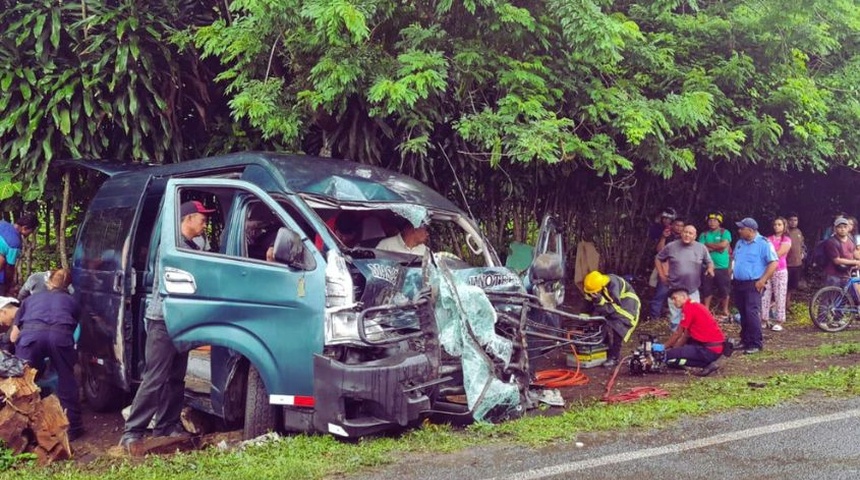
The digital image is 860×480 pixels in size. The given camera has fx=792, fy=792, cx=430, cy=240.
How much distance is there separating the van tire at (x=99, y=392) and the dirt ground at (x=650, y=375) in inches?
3.6

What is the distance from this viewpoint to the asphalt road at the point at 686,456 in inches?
180

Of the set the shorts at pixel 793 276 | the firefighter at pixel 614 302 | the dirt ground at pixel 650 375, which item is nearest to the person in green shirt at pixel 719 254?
the dirt ground at pixel 650 375

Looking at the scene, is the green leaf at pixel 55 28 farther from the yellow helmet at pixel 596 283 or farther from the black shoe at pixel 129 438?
the yellow helmet at pixel 596 283

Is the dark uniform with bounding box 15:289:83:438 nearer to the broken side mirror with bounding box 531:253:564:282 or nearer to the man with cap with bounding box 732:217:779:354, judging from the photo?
the broken side mirror with bounding box 531:253:564:282

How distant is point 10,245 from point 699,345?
7.43 meters

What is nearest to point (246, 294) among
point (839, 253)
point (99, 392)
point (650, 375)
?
point (99, 392)

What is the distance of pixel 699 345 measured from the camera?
8.12 metres

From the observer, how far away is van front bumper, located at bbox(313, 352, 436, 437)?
197 inches

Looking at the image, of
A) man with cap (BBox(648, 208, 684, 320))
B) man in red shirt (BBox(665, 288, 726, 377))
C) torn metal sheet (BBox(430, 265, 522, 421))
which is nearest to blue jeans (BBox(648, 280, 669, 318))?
man with cap (BBox(648, 208, 684, 320))

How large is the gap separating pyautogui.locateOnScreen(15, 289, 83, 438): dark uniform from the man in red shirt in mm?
5661

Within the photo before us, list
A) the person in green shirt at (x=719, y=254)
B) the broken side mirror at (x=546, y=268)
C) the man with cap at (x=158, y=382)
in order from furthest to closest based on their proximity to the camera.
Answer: the person in green shirt at (x=719, y=254) < the broken side mirror at (x=546, y=268) < the man with cap at (x=158, y=382)

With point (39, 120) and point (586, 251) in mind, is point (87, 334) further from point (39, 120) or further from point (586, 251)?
point (586, 251)

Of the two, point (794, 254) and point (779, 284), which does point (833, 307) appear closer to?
point (779, 284)

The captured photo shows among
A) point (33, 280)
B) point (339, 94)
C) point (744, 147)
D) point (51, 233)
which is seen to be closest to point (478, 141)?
point (339, 94)
